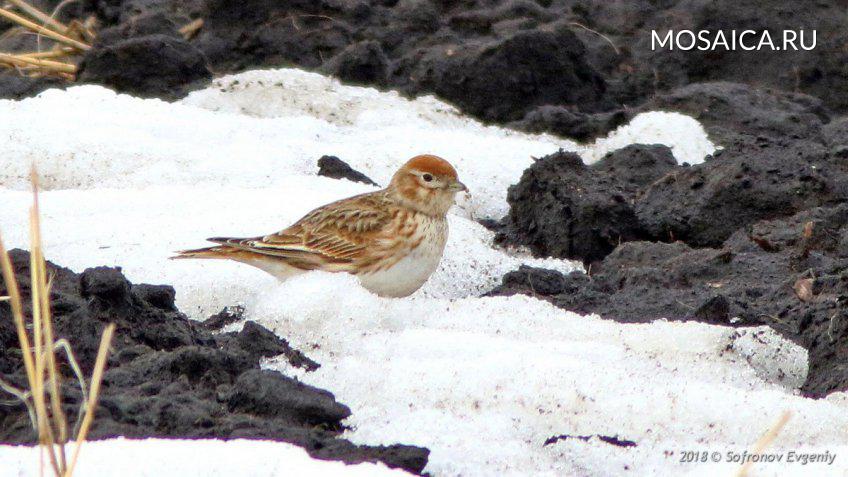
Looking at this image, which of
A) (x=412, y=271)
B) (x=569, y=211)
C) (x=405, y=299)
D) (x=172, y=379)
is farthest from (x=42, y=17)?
(x=172, y=379)

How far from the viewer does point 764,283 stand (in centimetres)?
676

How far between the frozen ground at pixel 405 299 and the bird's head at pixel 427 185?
355mm

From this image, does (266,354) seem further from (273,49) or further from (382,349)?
(273,49)

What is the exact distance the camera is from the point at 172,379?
4836 millimetres

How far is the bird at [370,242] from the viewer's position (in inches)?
273

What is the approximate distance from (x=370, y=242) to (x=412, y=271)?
0.30 meters

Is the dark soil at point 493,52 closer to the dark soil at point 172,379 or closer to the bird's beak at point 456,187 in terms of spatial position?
the bird's beak at point 456,187

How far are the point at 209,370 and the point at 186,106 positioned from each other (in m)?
4.68

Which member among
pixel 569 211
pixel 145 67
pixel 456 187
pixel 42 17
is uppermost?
pixel 42 17

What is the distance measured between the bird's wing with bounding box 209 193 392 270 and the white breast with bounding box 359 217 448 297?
6.6 inches

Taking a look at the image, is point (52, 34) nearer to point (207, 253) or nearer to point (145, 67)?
point (145, 67)

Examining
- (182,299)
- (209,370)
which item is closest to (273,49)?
(182,299)

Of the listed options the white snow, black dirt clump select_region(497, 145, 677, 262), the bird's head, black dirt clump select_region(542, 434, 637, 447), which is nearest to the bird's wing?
the bird's head

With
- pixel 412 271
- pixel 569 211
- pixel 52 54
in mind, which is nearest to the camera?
pixel 412 271
